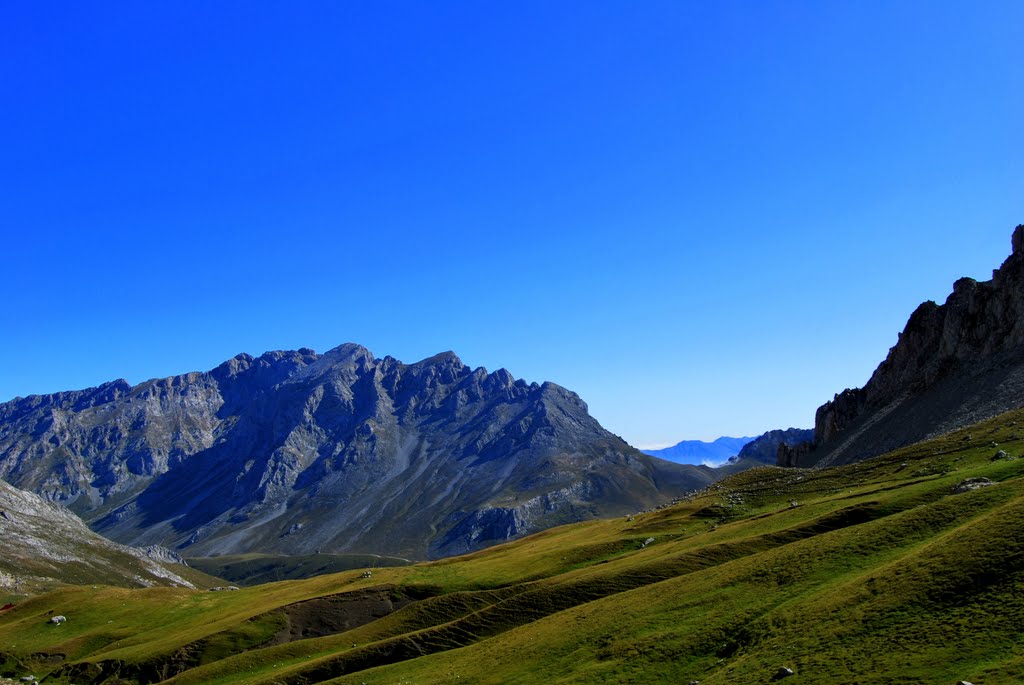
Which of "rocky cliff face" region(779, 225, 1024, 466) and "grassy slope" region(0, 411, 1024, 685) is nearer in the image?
"grassy slope" region(0, 411, 1024, 685)

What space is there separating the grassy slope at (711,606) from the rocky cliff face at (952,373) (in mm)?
40383

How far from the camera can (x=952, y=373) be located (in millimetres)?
162750

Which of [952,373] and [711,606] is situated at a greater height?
[952,373]

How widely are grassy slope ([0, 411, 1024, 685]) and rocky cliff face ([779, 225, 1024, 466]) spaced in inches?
1590

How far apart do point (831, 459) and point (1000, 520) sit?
130810 mm

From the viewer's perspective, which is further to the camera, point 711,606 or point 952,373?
point 952,373

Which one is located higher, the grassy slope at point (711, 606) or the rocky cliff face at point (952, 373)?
the rocky cliff face at point (952, 373)

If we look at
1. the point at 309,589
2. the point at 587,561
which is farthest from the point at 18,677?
the point at 587,561

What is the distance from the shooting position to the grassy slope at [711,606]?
36.9 m

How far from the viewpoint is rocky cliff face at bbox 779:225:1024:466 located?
137938 millimetres

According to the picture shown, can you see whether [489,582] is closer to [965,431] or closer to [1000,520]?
[1000,520]

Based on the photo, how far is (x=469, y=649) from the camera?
60750 millimetres

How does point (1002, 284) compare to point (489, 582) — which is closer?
point (489, 582)

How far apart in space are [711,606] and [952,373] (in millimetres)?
142937
